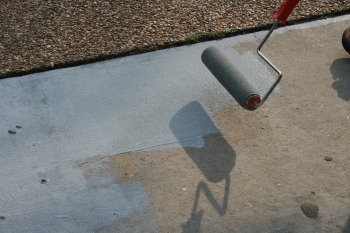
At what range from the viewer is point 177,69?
357 cm

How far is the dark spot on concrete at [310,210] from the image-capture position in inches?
103

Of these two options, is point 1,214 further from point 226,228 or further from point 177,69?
point 177,69

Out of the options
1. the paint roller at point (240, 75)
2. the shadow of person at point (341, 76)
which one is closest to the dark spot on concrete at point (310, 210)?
the paint roller at point (240, 75)

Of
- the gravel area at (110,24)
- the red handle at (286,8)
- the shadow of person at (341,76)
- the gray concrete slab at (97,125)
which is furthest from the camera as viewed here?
the gravel area at (110,24)

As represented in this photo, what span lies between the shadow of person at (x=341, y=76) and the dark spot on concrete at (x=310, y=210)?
1122 mm

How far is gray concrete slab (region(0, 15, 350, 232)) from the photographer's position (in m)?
2.59

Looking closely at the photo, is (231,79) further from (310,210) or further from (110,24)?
(110,24)

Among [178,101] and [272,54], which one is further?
[272,54]

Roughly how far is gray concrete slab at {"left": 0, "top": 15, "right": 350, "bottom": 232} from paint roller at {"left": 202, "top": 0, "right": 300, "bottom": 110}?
1.11 feet

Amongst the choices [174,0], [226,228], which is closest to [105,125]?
[226,228]

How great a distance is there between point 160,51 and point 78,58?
2.39ft

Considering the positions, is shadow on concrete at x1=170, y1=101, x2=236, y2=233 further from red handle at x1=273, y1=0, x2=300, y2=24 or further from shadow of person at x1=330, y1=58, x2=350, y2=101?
shadow of person at x1=330, y1=58, x2=350, y2=101

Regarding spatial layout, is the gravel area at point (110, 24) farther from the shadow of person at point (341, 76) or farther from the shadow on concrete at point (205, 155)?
the shadow on concrete at point (205, 155)

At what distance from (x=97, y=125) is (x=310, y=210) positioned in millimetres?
1600
